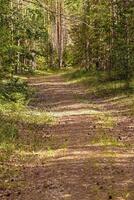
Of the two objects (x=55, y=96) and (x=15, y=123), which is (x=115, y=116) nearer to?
(x=15, y=123)

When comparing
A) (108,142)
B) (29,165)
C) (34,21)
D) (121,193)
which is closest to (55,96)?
(34,21)

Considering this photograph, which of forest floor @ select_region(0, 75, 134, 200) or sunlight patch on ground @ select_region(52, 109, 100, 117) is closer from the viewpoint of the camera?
forest floor @ select_region(0, 75, 134, 200)

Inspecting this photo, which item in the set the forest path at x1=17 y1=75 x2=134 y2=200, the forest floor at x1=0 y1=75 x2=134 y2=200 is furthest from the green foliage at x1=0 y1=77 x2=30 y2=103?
the forest path at x1=17 y1=75 x2=134 y2=200

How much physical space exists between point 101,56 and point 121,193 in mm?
35602

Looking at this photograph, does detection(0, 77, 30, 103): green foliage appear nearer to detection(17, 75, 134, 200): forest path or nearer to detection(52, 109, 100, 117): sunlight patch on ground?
detection(17, 75, 134, 200): forest path

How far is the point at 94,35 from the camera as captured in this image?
141 feet

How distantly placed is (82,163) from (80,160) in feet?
1.16

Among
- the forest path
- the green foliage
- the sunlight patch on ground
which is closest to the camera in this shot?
the forest path

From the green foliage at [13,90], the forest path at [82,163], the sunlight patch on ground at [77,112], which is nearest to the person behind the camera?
the forest path at [82,163]

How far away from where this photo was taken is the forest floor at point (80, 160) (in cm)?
1002

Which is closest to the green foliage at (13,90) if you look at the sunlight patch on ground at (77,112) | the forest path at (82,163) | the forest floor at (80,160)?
the forest floor at (80,160)

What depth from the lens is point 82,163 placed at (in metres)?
12.3

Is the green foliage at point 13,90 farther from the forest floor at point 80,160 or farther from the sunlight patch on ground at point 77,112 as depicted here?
the sunlight patch on ground at point 77,112

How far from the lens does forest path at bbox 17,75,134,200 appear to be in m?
9.97
